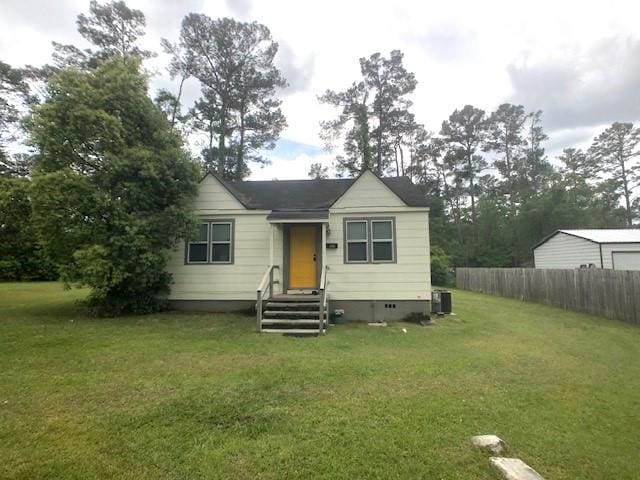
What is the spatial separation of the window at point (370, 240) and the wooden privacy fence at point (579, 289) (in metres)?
7.86

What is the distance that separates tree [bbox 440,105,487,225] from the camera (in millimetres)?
34219

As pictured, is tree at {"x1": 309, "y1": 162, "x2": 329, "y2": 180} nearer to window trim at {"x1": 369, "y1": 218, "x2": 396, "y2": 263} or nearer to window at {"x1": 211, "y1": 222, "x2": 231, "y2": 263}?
window at {"x1": 211, "y1": 222, "x2": 231, "y2": 263}

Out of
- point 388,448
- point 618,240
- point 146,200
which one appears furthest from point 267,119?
point 388,448

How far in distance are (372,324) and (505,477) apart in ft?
22.0

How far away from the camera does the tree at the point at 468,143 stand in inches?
1347

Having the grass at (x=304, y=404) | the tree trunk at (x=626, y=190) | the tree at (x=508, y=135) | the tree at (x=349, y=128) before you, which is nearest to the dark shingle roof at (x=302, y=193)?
the grass at (x=304, y=404)

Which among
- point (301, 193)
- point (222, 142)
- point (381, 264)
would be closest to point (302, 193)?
point (301, 193)

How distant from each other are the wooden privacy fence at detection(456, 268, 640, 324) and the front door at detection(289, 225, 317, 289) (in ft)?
33.5

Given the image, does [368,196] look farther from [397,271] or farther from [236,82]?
[236,82]

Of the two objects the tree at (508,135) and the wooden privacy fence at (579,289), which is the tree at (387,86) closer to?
the tree at (508,135)

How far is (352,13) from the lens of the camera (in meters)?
11.2

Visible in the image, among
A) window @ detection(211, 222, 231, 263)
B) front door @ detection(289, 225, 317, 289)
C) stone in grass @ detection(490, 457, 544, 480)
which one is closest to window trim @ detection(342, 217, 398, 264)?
front door @ detection(289, 225, 317, 289)

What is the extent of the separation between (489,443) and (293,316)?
5.96 m

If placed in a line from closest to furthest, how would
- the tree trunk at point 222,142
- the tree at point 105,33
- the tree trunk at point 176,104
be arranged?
1. the tree at point 105,33
2. the tree trunk at point 176,104
3. the tree trunk at point 222,142
